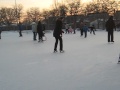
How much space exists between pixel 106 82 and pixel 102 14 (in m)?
56.2

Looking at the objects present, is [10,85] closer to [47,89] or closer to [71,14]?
[47,89]

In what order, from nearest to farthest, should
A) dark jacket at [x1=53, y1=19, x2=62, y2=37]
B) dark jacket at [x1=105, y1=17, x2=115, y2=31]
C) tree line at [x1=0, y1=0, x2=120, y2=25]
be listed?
dark jacket at [x1=53, y1=19, x2=62, y2=37], dark jacket at [x1=105, y1=17, x2=115, y2=31], tree line at [x1=0, y1=0, x2=120, y2=25]

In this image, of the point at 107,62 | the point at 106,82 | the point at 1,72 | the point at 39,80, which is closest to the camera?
the point at 106,82

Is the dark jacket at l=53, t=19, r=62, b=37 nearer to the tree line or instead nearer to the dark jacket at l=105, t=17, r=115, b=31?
the dark jacket at l=105, t=17, r=115, b=31

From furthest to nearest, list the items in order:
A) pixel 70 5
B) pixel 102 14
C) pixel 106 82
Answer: pixel 70 5
pixel 102 14
pixel 106 82

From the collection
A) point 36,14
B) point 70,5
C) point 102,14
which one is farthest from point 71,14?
point 36,14

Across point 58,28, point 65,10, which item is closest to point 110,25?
point 58,28

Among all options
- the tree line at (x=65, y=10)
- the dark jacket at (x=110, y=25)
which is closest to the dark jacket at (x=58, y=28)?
the dark jacket at (x=110, y=25)

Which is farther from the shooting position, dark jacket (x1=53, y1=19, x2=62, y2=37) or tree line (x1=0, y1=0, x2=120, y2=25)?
tree line (x1=0, y1=0, x2=120, y2=25)

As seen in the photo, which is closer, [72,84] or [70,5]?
[72,84]

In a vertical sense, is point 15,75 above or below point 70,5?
below

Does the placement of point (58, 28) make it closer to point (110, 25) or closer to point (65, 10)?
point (110, 25)

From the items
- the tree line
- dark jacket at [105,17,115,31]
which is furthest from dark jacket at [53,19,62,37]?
the tree line

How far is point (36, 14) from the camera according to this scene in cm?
9825
